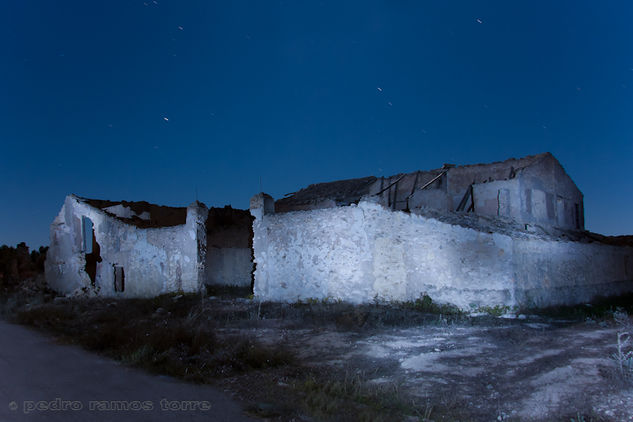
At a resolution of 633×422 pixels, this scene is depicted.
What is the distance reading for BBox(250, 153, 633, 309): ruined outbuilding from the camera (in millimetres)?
13211

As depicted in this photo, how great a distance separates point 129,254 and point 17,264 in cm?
1490

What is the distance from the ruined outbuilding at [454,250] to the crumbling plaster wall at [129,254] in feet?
8.61

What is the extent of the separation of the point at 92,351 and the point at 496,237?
10.6 m

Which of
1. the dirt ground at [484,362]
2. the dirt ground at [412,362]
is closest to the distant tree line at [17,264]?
the dirt ground at [412,362]

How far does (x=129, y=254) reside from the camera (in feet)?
62.6

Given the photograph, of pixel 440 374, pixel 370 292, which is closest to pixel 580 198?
pixel 370 292

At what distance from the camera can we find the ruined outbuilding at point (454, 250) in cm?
1321

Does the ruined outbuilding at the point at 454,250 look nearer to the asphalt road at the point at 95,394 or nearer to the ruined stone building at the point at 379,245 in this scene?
the ruined stone building at the point at 379,245

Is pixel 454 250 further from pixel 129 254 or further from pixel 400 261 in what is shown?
pixel 129 254

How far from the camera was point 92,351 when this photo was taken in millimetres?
8852

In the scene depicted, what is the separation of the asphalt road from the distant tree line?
22339 millimetres

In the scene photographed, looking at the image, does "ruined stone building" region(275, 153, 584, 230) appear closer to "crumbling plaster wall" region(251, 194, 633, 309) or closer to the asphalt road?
"crumbling plaster wall" region(251, 194, 633, 309)

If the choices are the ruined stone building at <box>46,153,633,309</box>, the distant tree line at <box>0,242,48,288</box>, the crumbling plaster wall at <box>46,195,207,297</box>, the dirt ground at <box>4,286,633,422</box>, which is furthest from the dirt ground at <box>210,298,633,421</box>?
the distant tree line at <box>0,242,48,288</box>

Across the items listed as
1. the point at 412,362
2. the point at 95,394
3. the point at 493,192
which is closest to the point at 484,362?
the point at 412,362
